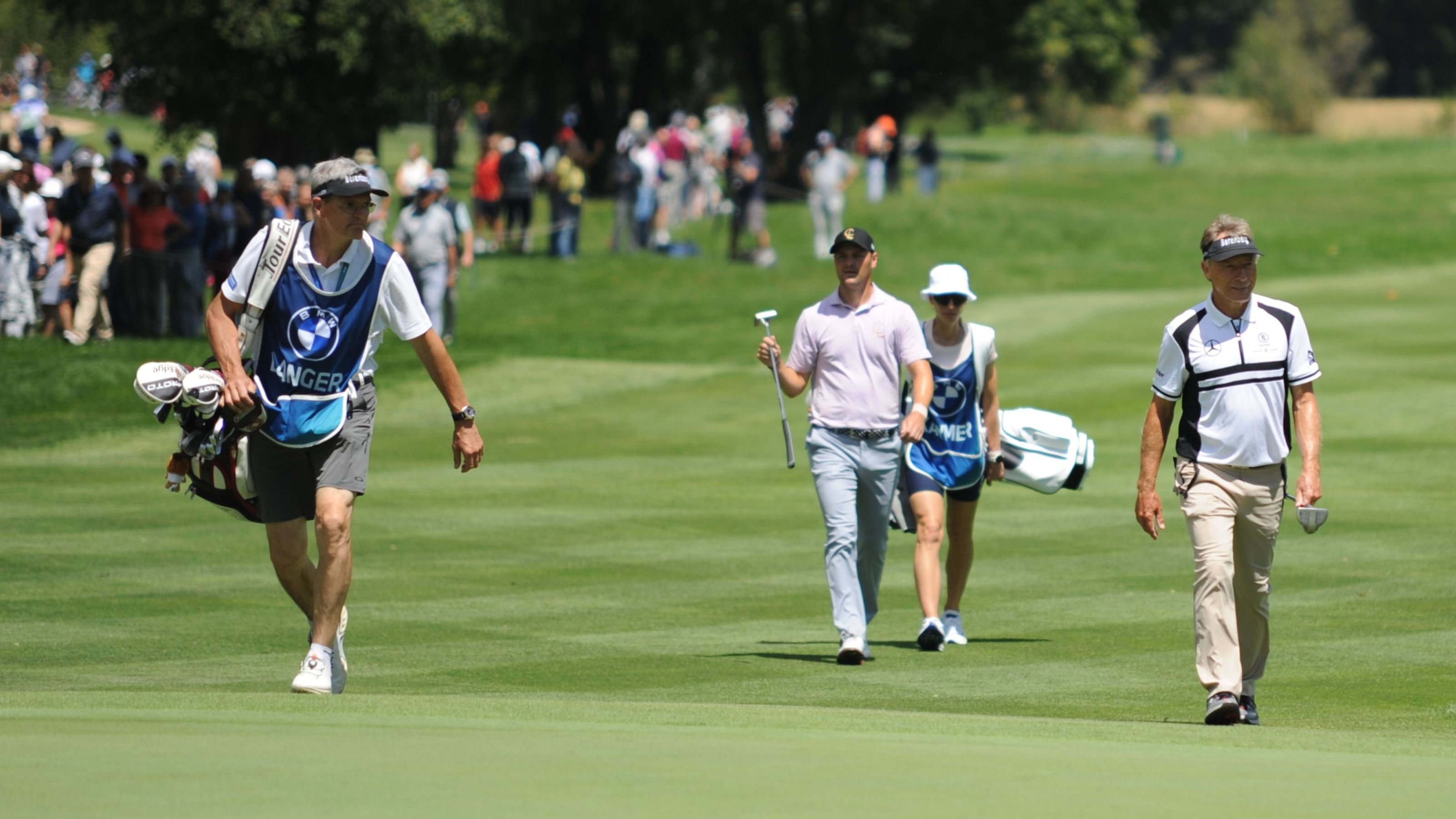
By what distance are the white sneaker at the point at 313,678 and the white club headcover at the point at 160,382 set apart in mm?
1121

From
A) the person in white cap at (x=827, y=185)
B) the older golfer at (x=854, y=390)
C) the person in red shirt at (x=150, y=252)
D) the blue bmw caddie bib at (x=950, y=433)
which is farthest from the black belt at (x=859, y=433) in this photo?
the person in white cap at (x=827, y=185)

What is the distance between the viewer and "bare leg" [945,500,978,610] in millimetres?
10570

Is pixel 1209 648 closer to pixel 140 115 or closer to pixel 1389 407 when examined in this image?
pixel 1389 407

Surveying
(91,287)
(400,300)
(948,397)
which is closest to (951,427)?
(948,397)

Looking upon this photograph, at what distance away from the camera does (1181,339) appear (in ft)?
25.3

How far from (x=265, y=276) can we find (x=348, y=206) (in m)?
0.41

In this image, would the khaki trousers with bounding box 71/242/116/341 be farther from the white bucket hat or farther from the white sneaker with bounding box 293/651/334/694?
the white sneaker with bounding box 293/651/334/694

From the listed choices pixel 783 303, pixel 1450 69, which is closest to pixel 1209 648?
pixel 783 303

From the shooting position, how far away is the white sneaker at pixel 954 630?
1024 centimetres

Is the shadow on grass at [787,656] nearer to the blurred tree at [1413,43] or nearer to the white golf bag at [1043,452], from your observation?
the white golf bag at [1043,452]

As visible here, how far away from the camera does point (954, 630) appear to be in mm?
10328

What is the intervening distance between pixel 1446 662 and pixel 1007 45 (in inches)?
1656

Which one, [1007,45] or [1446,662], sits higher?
[1007,45]

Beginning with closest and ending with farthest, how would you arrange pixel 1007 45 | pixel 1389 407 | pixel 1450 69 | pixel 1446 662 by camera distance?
1. pixel 1446 662
2. pixel 1389 407
3. pixel 1007 45
4. pixel 1450 69
